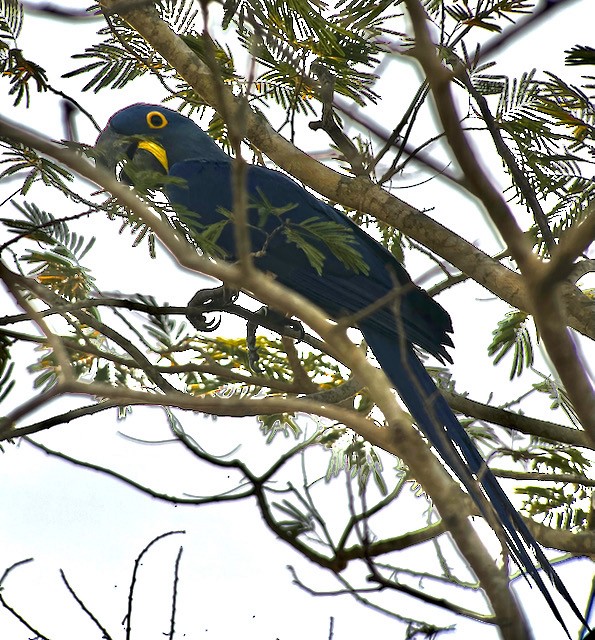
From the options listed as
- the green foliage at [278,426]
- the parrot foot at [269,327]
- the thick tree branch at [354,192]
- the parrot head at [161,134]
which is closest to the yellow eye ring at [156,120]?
the parrot head at [161,134]

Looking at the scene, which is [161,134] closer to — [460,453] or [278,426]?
[278,426]

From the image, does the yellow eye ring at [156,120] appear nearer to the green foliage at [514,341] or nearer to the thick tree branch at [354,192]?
the thick tree branch at [354,192]

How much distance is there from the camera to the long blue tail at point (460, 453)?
6.35 feet

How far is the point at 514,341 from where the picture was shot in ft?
10.0

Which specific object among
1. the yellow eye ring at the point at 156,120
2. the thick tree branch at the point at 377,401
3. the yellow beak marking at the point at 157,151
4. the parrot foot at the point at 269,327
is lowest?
the thick tree branch at the point at 377,401

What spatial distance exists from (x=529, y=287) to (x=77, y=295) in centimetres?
200

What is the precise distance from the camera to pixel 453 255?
8.61 ft

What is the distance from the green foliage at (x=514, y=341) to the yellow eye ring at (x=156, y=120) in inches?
70.9

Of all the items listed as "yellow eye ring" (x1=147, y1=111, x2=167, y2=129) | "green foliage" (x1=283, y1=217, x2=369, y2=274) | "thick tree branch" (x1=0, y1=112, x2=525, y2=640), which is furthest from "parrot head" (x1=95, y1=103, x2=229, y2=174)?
"thick tree branch" (x1=0, y1=112, x2=525, y2=640)

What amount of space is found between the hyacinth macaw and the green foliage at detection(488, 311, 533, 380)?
31cm

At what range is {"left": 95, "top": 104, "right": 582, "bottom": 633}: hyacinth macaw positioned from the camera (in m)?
2.32

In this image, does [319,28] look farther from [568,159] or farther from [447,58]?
[568,159]

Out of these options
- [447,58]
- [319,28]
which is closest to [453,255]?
[447,58]

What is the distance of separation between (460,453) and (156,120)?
2.20m
